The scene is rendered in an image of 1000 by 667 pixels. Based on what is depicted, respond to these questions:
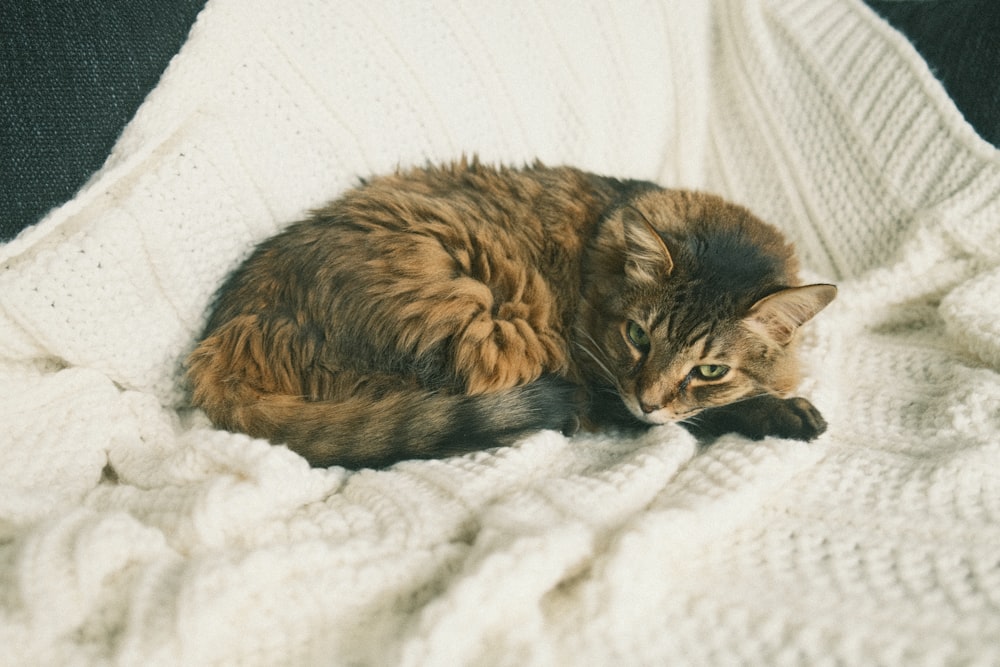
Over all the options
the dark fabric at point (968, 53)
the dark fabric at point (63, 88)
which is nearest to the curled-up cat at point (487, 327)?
the dark fabric at point (63, 88)

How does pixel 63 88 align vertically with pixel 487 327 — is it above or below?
above

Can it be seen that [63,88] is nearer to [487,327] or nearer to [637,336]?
[487,327]

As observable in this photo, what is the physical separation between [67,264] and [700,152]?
1790 mm

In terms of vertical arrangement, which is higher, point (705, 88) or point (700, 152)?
point (705, 88)

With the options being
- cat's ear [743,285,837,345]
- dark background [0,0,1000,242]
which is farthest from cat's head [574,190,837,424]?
dark background [0,0,1000,242]

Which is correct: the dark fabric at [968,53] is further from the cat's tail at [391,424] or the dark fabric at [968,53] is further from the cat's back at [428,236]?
the cat's tail at [391,424]

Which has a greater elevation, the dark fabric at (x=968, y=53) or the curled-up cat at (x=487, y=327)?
the dark fabric at (x=968, y=53)

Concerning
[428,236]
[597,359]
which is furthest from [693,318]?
[428,236]

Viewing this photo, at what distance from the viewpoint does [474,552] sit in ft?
2.78

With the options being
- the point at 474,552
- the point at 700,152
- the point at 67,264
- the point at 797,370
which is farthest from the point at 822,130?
the point at 67,264

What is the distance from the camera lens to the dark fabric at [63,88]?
1079mm

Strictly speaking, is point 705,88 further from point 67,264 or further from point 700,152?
point 67,264

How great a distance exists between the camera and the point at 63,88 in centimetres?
112

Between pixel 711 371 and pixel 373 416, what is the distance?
2.26 ft
